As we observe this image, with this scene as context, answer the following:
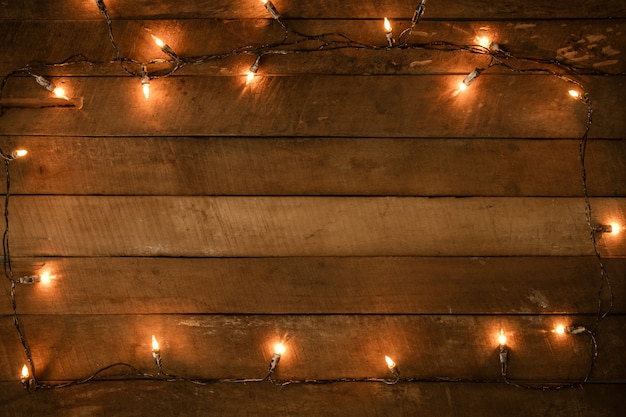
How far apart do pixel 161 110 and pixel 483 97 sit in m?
1.22

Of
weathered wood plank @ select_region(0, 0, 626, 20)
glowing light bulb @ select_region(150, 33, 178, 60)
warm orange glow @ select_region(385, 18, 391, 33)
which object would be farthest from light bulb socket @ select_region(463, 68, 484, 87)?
glowing light bulb @ select_region(150, 33, 178, 60)

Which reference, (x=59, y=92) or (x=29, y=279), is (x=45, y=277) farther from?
(x=59, y=92)

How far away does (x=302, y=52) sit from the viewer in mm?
1657

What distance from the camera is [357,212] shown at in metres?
1.64

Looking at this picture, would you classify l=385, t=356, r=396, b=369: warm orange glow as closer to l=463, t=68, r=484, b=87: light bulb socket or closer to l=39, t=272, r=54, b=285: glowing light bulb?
l=463, t=68, r=484, b=87: light bulb socket

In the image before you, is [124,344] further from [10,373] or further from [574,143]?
[574,143]

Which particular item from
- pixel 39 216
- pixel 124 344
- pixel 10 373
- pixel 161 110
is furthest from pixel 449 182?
pixel 10 373

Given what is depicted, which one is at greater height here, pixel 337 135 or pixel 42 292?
pixel 337 135

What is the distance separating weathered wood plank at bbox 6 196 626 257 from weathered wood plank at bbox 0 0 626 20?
69 centimetres

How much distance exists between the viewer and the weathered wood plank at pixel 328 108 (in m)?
1.65

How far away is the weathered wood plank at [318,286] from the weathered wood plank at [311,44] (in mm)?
724

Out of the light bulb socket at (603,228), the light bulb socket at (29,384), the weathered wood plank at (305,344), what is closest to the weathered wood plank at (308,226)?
the light bulb socket at (603,228)

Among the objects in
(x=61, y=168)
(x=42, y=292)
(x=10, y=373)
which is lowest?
(x=10, y=373)

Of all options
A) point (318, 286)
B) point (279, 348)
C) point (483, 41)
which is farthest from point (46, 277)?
point (483, 41)
